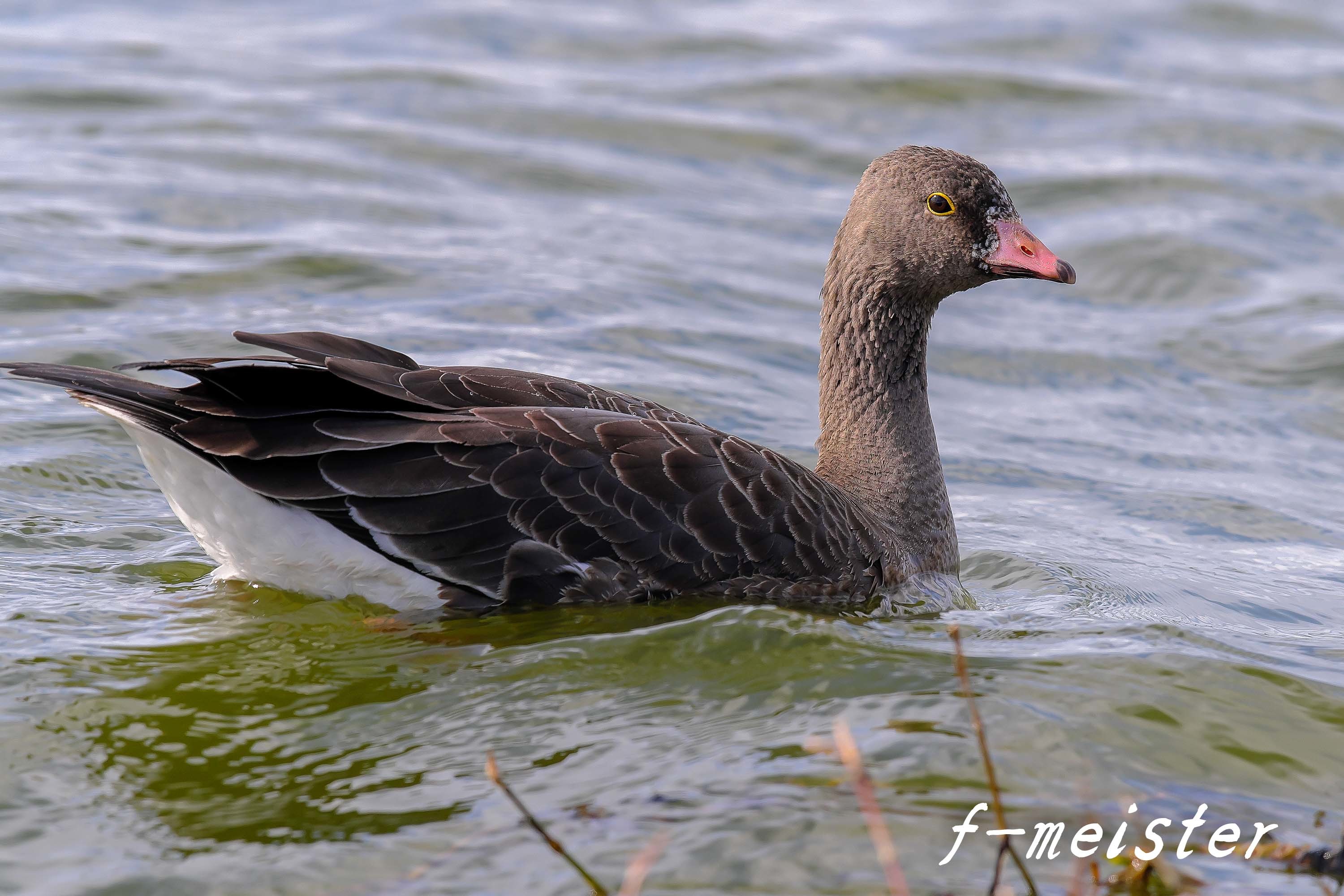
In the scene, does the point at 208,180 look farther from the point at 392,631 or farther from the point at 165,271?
the point at 392,631

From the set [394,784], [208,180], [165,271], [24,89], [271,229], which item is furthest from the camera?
[24,89]

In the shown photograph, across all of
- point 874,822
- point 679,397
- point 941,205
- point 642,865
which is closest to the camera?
point 874,822

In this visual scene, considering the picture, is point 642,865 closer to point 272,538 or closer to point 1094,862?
point 1094,862

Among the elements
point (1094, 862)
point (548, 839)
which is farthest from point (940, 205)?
point (548, 839)

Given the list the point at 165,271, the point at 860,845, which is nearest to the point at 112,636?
the point at 860,845

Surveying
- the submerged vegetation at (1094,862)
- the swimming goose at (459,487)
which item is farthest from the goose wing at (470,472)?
the submerged vegetation at (1094,862)

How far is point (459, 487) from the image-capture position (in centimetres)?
651

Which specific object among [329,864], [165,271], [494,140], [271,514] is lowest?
[329,864]

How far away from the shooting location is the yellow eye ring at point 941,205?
25.4ft

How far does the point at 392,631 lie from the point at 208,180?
9.03m

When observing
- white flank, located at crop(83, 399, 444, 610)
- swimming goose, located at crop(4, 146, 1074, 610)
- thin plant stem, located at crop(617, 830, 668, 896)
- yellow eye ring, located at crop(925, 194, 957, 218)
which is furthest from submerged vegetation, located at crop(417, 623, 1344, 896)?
yellow eye ring, located at crop(925, 194, 957, 218)

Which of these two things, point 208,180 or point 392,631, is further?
point 208,180

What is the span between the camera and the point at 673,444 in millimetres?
6801

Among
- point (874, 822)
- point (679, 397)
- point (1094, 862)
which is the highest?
point (679, 397)
